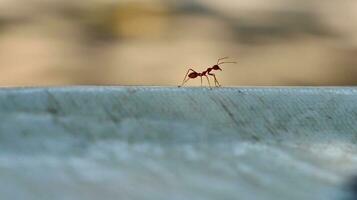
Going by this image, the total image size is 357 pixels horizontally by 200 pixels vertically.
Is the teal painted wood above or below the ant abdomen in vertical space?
below

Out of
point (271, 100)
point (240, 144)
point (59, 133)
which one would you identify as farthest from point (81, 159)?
point (271, 100)

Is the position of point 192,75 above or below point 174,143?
above

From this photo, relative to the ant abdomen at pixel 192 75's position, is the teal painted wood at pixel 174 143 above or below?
below

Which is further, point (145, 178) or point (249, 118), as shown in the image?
point (249, 118)

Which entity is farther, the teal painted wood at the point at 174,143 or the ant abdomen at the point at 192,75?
the ant abdomen at the point at 192,75

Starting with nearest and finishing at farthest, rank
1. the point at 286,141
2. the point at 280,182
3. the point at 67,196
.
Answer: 1. the point at 67,196
2. the point at 280,182
3. the point at 286,141

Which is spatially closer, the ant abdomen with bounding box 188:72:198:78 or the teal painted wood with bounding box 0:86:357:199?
the teal painted wood with bounding box 0:86:357:199

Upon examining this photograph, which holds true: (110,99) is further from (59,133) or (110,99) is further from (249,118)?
(249,118)

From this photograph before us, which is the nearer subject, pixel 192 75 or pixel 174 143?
pixel 174 143
